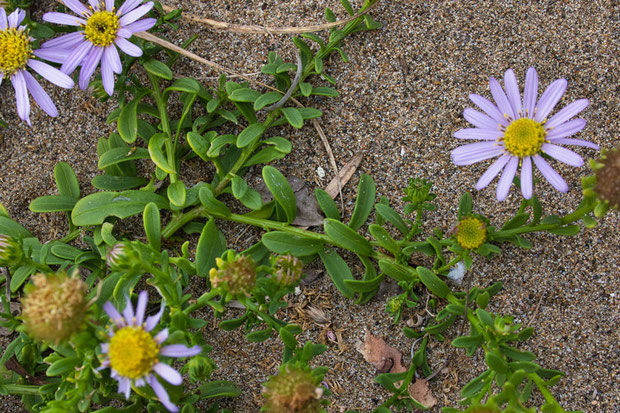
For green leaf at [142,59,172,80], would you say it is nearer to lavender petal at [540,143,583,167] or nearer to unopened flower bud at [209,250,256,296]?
unopened flower bud at [209,250,256,296]

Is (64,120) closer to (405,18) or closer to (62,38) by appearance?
(62,38)

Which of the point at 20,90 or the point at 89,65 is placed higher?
the point at 89,65

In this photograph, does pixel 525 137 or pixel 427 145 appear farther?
pixel 427 145

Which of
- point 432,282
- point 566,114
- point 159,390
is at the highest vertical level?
point 566,114

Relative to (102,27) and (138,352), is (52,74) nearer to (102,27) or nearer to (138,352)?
(102,27)

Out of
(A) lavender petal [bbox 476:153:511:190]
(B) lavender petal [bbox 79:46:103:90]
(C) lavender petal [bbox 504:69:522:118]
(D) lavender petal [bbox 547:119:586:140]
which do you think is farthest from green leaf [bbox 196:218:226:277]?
(D) lavender petal [bbox 547:119:586:140]

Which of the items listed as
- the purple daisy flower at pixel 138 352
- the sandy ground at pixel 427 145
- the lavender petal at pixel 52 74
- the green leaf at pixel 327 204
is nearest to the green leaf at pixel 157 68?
the sandy ground at pixel 427 145

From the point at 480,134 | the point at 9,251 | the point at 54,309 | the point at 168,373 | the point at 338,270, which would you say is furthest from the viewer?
the point at 338,270

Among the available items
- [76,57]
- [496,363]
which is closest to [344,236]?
[496,363]
